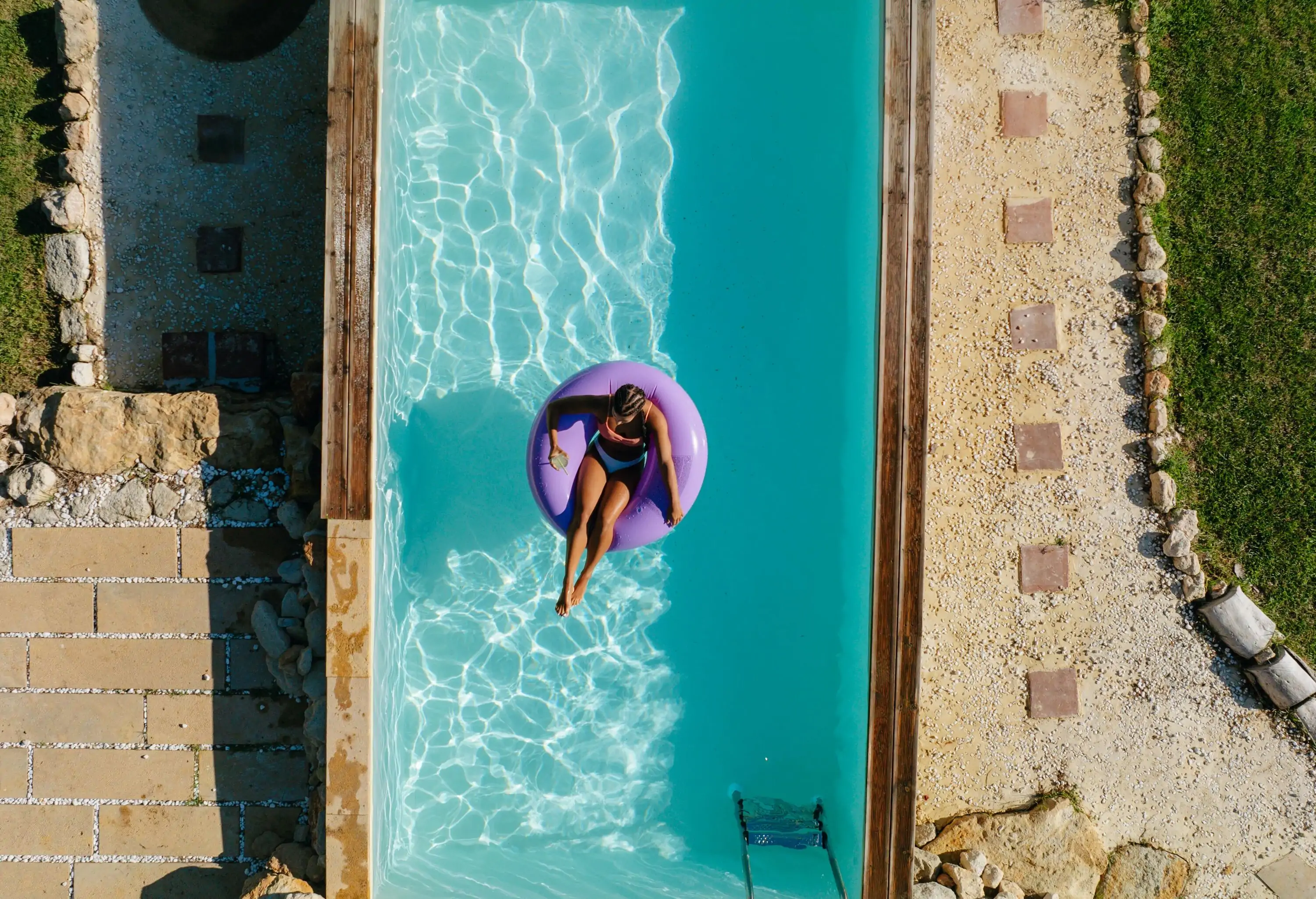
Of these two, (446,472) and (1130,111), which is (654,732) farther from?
(1130,111)

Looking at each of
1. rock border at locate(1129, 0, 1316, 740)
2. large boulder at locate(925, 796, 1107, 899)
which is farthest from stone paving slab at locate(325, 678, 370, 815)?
rock border at locate(1129, 0, 1316, 740)

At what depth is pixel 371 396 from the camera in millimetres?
5027

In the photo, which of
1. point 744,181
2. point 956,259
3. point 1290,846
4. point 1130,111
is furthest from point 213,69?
point 1290,846

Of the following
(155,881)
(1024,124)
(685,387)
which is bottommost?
(155,881)

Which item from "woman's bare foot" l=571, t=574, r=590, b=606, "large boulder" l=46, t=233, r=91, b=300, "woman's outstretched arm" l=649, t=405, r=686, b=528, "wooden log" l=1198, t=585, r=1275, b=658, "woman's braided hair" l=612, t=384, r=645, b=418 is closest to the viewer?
"woman's braided hair" l=612, t=384, r=645, b=418

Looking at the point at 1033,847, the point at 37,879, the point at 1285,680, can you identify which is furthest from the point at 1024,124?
the point at 37,879

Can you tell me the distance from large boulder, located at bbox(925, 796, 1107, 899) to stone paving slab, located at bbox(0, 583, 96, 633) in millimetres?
6146

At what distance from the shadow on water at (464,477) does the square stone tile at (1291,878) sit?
19.7 ft

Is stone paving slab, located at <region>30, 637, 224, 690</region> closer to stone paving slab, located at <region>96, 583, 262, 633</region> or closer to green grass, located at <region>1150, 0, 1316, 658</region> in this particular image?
stone paving slab, located at <region>96, 583, 262, 633</region>

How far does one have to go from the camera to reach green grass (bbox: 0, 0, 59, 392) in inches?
229

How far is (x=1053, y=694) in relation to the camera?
6.04m

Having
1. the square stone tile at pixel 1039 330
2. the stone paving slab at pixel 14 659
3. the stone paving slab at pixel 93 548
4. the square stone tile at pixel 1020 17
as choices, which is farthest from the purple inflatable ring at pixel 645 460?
the stone paving slab at pixel 14 659

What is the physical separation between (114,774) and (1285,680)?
8279mm

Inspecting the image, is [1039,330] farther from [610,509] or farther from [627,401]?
[610,509]
